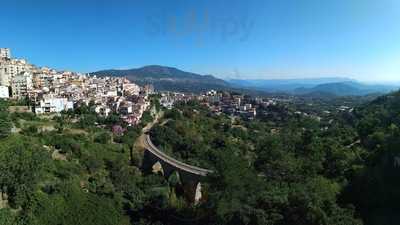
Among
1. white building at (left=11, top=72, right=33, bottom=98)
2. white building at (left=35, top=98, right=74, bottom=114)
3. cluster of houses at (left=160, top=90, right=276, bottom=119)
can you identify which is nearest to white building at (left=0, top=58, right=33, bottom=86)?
white building at (left=11, top=72, right=33, bottom=98)

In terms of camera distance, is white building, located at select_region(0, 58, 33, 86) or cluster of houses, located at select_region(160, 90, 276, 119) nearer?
white building, located at select_region(0, 58, 33, 86)

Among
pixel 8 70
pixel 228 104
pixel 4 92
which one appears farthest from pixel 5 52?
pixel 228 104

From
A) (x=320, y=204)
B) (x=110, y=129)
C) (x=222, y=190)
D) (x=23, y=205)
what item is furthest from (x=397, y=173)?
(x=110, y=129)

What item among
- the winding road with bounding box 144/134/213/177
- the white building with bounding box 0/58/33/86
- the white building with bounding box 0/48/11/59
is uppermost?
the white building with bounding box 0/48/11/59

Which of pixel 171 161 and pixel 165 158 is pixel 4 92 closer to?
pixel 165 158

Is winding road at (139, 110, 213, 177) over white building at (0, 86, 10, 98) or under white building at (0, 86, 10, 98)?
under

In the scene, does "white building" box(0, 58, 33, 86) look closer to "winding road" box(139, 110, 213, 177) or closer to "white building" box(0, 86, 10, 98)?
"white building" box(0, 86, 10, 98)

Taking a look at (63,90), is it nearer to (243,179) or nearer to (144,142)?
(144,142)

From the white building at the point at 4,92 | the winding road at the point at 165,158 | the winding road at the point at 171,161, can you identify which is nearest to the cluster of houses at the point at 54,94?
the white building at the point at 4,92
